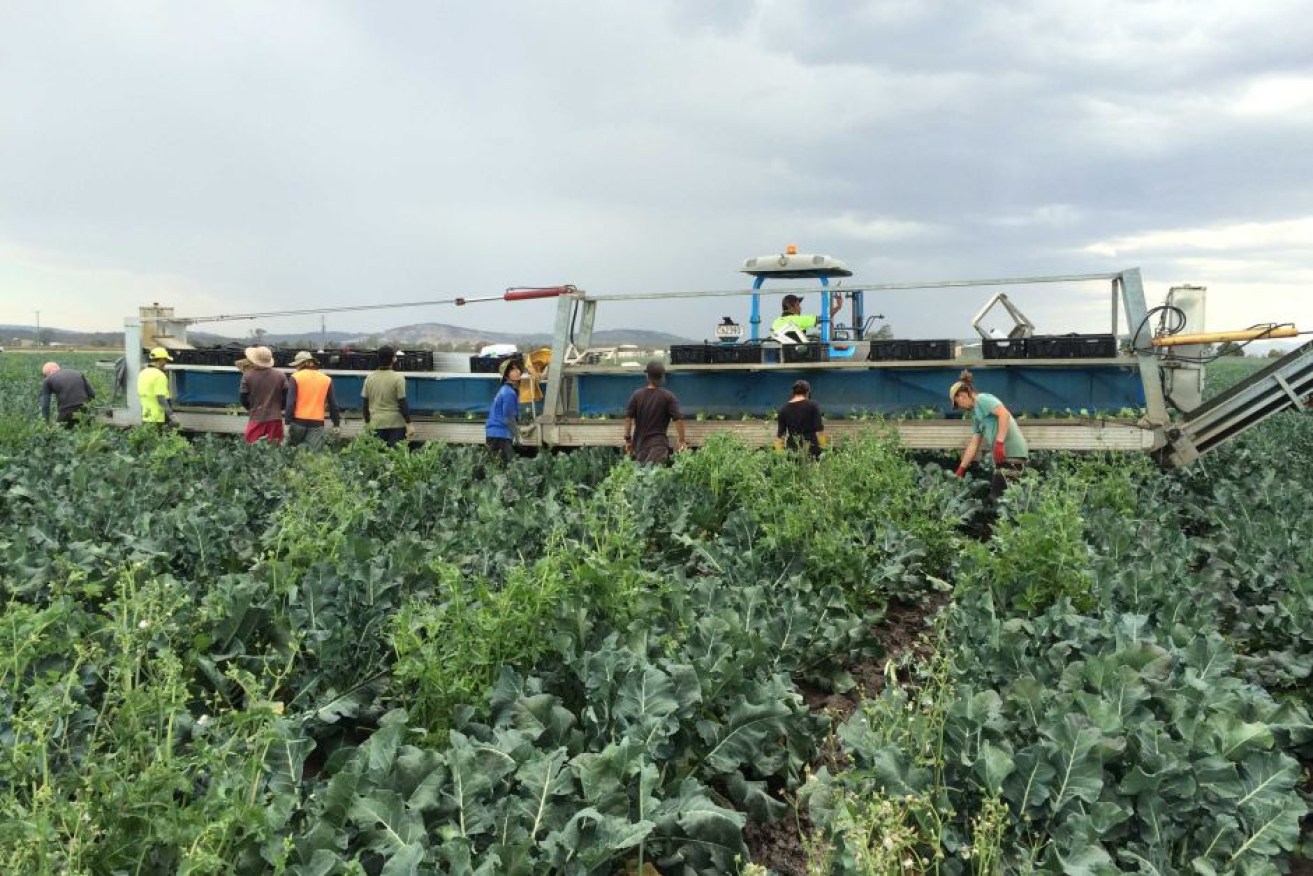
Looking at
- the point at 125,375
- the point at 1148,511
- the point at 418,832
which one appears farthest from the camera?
the point at 125,375

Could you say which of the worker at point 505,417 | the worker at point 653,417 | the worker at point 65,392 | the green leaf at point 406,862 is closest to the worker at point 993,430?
the worker at point 653,417

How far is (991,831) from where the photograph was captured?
3268 mm

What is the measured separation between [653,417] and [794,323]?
2.45 metres

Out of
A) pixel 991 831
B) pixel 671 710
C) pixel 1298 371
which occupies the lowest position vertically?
pixel 991 831

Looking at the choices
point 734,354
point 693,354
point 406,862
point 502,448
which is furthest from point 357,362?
point 406,862

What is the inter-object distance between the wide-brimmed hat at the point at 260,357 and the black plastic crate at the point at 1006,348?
752 centimetres

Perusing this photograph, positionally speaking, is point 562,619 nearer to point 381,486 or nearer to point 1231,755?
point 1231,755

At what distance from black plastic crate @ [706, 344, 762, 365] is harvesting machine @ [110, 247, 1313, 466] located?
0.04 feet

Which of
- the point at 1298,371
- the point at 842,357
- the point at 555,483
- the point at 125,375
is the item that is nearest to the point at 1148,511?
the point at 1298,371

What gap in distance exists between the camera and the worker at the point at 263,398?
1126 centimetres

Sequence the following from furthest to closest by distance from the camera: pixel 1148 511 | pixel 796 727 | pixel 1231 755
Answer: pixel 1148 511 < pixel 796 727 < pixel 1231 755

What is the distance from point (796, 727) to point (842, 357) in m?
7.62

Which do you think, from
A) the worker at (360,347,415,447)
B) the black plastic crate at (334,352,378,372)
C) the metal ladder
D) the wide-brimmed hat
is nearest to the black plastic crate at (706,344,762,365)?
the worker at (360,347,415,447)

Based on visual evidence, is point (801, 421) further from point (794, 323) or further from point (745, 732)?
point (745, 732)
